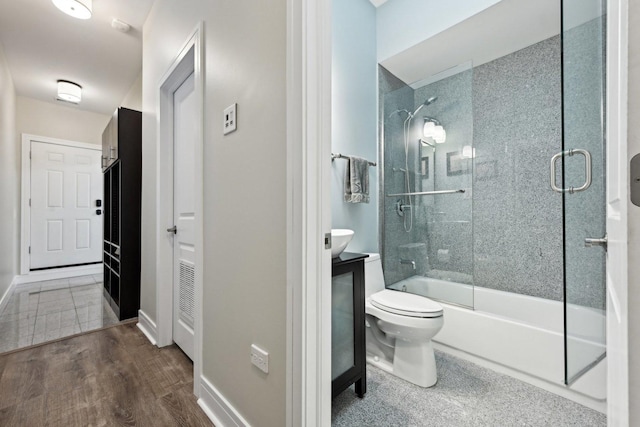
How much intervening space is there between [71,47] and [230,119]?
2965mm

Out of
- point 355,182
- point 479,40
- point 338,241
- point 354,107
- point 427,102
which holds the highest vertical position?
point 479,40

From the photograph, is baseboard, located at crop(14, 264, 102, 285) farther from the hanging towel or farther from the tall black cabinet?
the hanging towel

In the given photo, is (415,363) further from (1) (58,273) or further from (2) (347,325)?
(1) (58,273)

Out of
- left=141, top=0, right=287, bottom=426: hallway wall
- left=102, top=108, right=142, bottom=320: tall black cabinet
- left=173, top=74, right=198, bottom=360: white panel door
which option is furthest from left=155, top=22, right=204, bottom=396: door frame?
left=102, top=108, right=142, bottom=320: tall black cabinet

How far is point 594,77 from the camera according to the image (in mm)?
889

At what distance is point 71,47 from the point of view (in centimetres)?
280

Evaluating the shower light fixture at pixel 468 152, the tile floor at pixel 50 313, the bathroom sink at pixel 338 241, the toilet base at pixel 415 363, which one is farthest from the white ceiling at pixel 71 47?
the toilet base at pixel 415 363

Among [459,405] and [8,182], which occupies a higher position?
[8,182]

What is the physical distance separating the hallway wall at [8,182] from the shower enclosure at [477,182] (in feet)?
13.1

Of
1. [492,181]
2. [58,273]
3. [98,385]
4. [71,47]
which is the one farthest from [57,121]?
[492,181]

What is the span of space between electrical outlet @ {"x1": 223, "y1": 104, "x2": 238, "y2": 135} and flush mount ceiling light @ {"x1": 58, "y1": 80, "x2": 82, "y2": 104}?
12.4 feet

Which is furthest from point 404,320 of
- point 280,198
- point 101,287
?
point 101,287

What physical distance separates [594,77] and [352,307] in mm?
1309

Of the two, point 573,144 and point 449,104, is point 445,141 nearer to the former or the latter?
point 449,104
